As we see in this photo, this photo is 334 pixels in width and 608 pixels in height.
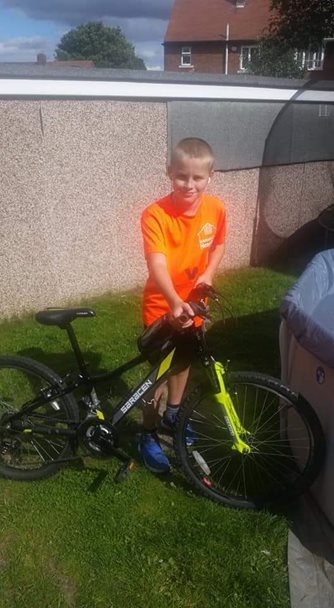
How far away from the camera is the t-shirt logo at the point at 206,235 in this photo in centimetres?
301

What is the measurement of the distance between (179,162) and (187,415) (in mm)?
1247

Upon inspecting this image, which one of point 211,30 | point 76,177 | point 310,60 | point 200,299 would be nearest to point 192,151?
point 200,299

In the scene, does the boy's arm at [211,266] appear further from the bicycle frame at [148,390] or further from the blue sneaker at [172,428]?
the blue sneaker at [172,428]

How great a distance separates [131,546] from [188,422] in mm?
649

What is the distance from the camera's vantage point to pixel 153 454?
130 inches

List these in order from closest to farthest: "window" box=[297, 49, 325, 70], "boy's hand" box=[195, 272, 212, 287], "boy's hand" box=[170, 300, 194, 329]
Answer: "boy's hand" box=[170, 300, 194, 329]
"boy's hand" box=[195, 272, 212, 287]
"window" box=[297, 49, 325, 70]

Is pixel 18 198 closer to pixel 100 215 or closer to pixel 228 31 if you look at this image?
pixel 100 215

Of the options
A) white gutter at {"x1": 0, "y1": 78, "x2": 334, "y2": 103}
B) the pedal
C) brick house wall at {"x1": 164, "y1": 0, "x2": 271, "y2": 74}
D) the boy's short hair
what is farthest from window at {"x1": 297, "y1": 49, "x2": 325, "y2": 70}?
the pedal

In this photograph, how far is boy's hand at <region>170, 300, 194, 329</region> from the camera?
2.73 metres

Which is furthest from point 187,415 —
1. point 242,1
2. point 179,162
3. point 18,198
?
point 242,1

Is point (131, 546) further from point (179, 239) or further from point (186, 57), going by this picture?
point (186, 57)

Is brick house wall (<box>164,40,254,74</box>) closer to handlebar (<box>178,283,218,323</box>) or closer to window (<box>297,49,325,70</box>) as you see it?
window (<box>297,49,325,70</box>)

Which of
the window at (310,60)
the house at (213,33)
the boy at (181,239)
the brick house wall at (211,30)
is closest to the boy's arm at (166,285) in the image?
the boy at (181,239)

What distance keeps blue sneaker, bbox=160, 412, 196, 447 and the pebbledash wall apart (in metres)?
2.58
